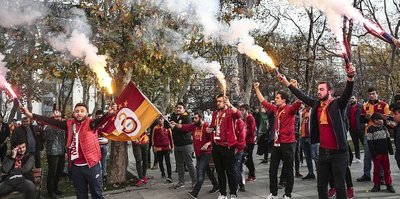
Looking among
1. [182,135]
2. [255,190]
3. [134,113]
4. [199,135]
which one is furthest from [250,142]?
[134,113]

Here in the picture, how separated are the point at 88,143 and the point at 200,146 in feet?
8.75

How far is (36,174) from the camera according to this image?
8328mm

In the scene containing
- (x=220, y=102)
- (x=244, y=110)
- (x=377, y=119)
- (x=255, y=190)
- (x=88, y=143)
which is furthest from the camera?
(x=244, y=110)

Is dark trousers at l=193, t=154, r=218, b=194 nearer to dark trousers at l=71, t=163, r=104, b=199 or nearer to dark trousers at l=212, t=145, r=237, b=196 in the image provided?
dark trousers at l=212, t=145, r=237, b=196

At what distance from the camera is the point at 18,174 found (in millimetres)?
7484

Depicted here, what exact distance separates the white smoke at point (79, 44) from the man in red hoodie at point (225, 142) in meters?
2.41

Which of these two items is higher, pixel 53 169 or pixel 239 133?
pixel 239 133

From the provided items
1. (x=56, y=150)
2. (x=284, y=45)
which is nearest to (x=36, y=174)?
(x=56, y=150)

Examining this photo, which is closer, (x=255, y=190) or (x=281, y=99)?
(x=281, y=99)

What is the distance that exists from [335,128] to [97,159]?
3.70 meters

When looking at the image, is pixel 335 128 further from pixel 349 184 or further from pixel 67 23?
pixel 67 23

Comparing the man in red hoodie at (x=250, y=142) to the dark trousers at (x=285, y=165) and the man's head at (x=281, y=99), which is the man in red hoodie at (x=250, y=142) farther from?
the man's head at (x=281, y=99)

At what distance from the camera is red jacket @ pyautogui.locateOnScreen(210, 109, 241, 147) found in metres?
7.66

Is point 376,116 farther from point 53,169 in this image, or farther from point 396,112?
point 53,169
